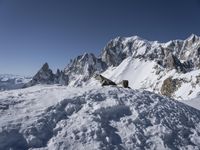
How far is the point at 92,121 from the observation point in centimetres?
1516

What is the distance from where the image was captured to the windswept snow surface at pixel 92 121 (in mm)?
13547

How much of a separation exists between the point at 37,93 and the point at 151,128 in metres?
6.89

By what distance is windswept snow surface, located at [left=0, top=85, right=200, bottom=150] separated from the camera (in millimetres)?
13547

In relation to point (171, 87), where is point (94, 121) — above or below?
below

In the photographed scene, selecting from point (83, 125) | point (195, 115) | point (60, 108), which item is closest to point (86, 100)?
point (60, 108)

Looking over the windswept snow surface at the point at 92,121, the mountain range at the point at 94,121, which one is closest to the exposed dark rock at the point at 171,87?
the mountain range at the point at 94,121

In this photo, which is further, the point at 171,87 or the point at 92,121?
the point at 171,87

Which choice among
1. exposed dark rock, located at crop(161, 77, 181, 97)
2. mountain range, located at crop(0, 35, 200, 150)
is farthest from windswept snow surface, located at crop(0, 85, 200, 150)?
exposed dark rock, located at crop(161, 77, 181, 97)

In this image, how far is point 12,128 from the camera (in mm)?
13781

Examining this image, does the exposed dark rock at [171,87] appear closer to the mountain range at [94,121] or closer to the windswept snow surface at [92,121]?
the mountain range at [94,121]

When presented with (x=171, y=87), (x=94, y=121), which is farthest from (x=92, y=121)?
(x=171, y=87)

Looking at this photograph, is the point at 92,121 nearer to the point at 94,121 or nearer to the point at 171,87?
the point at 94,121

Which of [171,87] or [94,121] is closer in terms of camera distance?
[94,121]

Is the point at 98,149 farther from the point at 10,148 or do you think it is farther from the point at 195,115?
the point at 195,115
